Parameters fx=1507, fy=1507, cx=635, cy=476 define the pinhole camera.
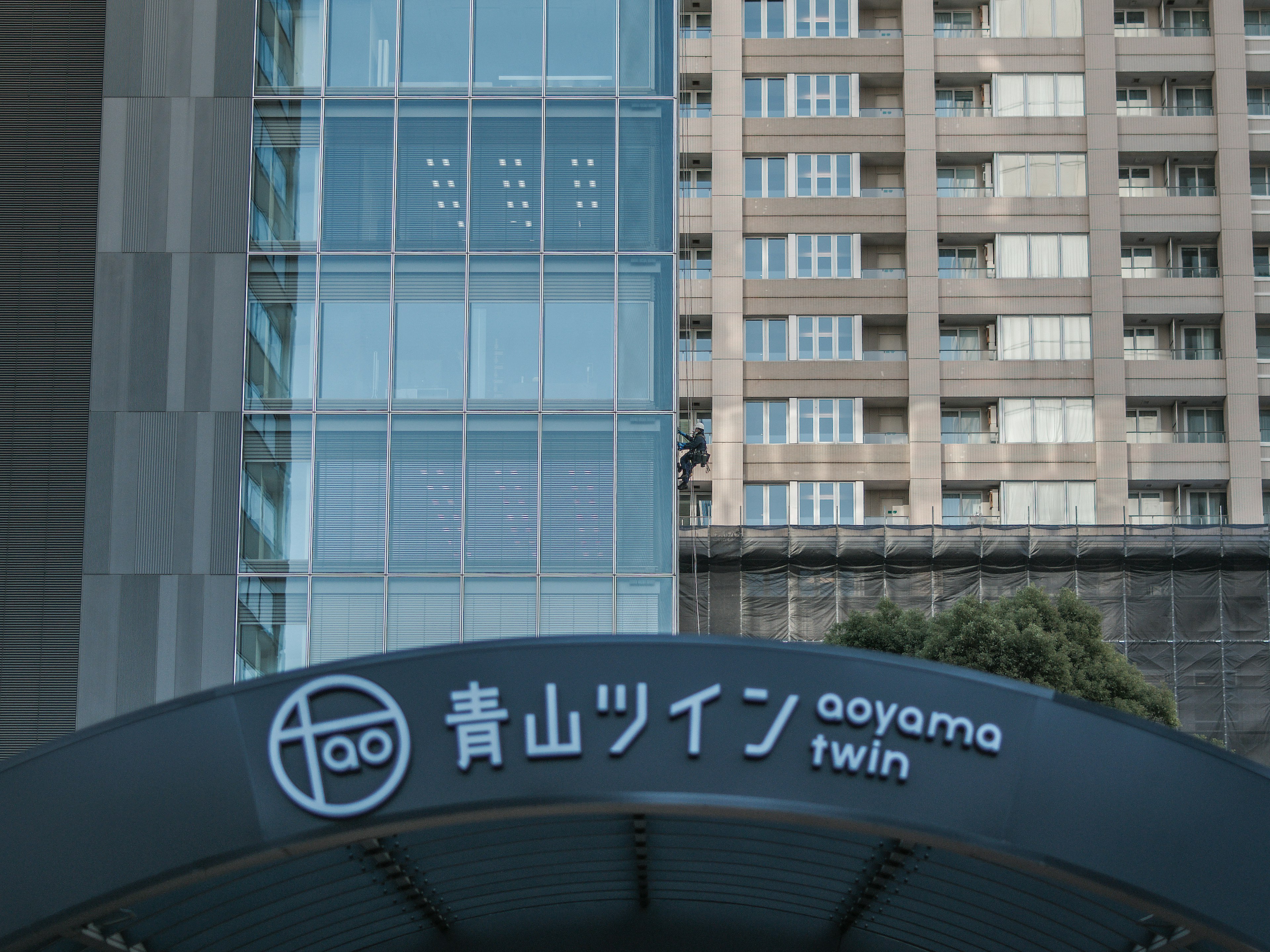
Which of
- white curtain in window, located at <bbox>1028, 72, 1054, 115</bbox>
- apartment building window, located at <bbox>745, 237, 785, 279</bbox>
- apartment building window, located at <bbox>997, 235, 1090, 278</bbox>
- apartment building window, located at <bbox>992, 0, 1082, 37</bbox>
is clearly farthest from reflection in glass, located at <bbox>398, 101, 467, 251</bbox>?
apartment building window, located at <bbox>992, 0, 1082, 37</bbox>

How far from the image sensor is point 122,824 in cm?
705

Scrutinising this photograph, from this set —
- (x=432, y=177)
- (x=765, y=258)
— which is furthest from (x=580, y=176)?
(x=765, y=258)

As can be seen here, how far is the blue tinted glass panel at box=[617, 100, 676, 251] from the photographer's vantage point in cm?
2292

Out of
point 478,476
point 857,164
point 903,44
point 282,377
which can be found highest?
point 903,44

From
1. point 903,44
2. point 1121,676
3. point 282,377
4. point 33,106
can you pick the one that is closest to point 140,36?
point 33,106

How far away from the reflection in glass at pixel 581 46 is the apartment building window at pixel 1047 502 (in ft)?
105

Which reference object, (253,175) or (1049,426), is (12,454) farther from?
(1049,426)

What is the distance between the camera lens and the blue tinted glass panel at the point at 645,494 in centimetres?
2219

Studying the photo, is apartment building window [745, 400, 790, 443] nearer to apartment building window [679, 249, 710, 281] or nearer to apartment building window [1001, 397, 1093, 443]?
apartment building window [679, 249, 710, 281]

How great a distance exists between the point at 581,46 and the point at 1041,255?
33544mm

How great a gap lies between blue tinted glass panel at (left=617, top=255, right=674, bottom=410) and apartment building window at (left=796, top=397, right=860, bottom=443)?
99.0ft

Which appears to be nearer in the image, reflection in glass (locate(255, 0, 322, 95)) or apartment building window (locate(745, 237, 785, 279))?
reflection in glass (locate(255, 0, 322, 95))

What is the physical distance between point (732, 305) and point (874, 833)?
1825 inches

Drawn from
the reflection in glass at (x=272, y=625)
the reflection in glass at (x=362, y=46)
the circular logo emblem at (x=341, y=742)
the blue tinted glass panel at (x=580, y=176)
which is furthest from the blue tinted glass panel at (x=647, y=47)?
the circular logo emblem at (x=341, y=742)
